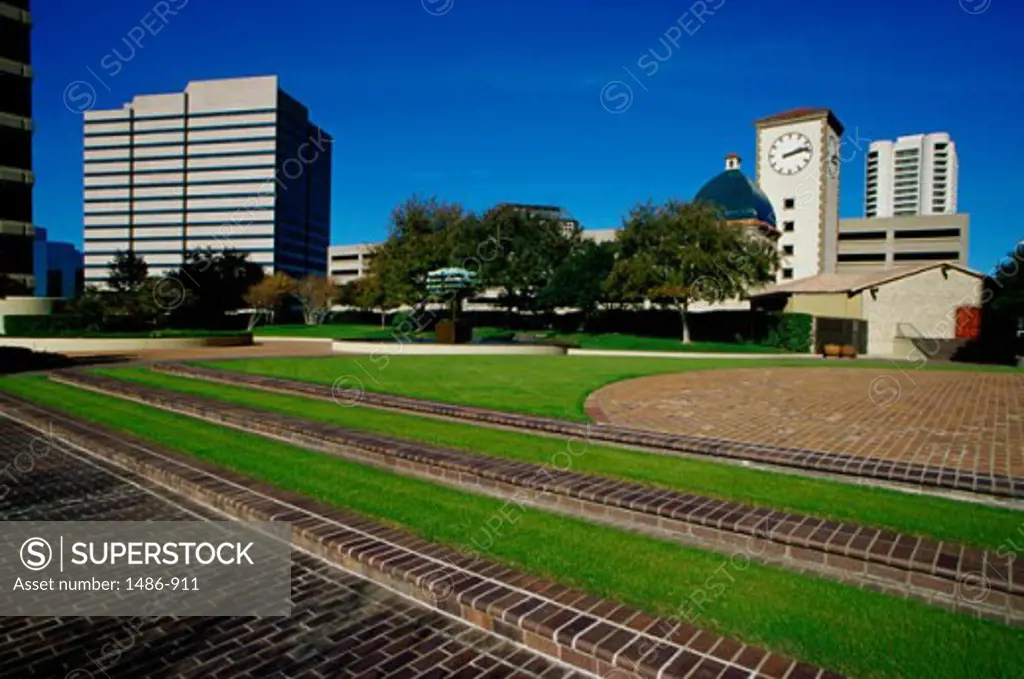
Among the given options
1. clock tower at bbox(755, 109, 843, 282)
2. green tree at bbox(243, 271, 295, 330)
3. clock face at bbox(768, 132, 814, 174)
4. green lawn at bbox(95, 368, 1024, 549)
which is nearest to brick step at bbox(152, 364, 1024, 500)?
green lawn at bbox(95, 368, 1024, 549)

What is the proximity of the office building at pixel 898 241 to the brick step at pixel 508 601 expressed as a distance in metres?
81.2

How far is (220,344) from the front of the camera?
101 ft

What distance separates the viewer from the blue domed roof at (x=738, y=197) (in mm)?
56625

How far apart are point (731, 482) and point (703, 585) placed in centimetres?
224

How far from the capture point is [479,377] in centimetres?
1541

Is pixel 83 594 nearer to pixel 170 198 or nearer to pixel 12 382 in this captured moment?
pixel 12 382

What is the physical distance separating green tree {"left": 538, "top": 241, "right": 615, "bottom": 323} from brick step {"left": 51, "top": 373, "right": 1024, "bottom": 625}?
34.5 meters

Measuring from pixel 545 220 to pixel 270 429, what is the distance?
41.8m

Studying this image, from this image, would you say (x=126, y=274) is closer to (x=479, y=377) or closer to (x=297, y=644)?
(x=479, y=377)

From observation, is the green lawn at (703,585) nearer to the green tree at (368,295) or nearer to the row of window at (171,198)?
the green tree at (368,295)

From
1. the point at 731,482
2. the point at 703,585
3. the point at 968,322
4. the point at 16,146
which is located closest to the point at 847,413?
the point at 731,482

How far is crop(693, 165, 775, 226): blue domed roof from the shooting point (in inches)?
2229

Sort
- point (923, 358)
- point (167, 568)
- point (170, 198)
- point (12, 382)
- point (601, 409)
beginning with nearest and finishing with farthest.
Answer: point (167, 568), point (601, 409), point (12, 382), point (923, 358), point (170, 198)

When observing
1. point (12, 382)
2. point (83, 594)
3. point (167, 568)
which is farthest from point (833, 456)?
point (12, 382)
